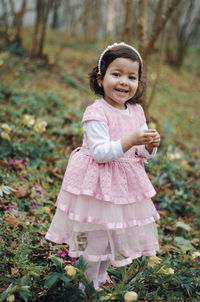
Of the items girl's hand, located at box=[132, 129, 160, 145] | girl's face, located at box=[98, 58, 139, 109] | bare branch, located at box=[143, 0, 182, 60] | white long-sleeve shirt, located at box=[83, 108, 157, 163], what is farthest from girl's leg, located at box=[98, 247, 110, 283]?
bare branch, located at box=[143, 0, 182, 60]

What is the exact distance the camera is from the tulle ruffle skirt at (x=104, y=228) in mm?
1704

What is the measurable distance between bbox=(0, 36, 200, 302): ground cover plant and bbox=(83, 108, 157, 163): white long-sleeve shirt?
580mm

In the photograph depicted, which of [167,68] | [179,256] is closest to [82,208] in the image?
[179,256]

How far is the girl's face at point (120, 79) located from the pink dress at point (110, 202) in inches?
3.1

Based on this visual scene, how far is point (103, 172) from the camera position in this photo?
171cm

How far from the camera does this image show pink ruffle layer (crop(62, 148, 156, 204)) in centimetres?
168

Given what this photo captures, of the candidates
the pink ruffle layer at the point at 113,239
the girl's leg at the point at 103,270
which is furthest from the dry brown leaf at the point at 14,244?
→ the girl's leg at the point at 103,270

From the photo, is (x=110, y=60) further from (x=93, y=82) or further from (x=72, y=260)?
(x=72, y=260)

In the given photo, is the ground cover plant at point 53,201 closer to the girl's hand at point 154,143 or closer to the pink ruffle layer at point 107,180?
the pink ruffle layer at point 107,180

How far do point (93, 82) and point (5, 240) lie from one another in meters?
1.13

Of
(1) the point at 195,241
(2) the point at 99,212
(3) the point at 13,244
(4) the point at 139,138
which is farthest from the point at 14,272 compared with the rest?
(1) the point at 195,241

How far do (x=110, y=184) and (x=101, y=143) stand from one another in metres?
0.21

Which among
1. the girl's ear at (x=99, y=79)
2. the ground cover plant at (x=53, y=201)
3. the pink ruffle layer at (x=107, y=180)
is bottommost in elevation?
the ground cover plant at (x=53, y=201)

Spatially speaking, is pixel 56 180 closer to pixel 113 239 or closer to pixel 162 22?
pixel 113 239
